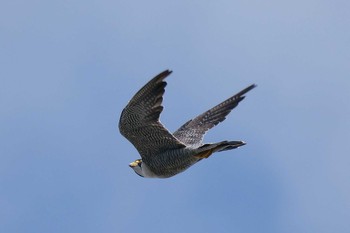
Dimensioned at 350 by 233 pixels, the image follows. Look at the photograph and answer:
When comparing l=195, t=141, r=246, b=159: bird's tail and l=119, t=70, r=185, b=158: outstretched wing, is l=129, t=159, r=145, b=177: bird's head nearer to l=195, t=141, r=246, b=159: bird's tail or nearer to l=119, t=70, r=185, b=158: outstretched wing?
l=119, t=70, r=185, b=158: outstretched wing

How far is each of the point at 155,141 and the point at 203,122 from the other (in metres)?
3.01

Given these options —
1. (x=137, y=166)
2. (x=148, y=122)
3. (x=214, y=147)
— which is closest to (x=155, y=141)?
(x=148, y=122)

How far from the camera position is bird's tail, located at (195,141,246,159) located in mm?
18438

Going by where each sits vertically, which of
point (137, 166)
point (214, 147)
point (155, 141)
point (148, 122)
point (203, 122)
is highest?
point (203, 122)

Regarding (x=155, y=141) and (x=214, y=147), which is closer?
(x=214, y=147)

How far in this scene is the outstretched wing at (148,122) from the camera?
18.2m

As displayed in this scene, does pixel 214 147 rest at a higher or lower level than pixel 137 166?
lower

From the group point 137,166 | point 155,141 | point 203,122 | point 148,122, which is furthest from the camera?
point 203,122

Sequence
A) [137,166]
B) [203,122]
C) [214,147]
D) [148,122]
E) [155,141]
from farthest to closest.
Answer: [203,122] → [137,166] → [155,141] → [148,122] → [214,147]

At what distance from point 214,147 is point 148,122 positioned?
5.13 feet

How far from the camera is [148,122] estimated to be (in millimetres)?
18906

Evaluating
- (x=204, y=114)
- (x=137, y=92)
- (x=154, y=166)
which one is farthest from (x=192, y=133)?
(x=137, y=92)

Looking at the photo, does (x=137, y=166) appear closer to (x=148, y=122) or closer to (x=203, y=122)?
(x=148, y=122)

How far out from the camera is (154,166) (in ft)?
64.8
